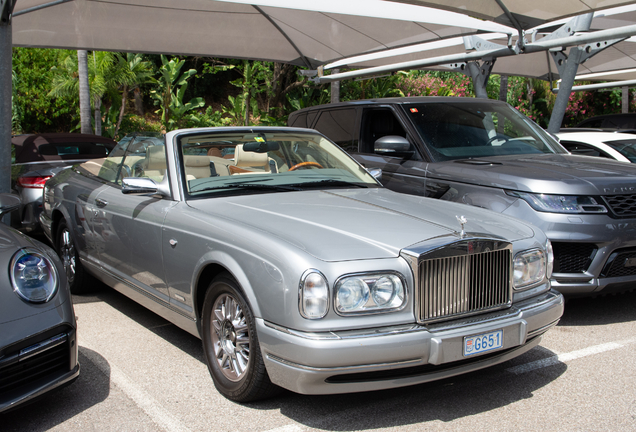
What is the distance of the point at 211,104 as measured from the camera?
1248 inches

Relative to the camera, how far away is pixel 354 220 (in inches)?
141

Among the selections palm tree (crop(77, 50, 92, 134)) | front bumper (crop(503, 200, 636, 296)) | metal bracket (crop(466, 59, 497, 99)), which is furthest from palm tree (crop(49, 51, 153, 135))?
front bumper (crop(503, 200, 636, 296))

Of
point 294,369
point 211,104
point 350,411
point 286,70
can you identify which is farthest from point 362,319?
point 211,104

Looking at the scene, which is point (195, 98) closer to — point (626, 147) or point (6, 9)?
point (6, 9)

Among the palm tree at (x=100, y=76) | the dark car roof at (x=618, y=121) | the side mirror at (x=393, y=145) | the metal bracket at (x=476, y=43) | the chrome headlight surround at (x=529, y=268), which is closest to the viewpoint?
the chrome headlight surround at (x=529, y=268)

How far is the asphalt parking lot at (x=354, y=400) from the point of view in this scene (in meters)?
3.24

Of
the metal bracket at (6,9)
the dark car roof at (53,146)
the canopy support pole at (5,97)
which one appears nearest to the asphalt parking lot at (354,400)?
the canopy support pole at (5,97)

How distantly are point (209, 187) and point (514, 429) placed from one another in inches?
96.9

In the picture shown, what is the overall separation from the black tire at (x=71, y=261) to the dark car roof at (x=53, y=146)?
253 cm

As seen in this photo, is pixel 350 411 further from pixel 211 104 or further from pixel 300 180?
pixel 211 104

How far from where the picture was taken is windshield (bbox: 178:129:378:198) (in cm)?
433

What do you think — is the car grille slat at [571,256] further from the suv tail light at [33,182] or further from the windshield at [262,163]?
the suv tail light at [33,182]

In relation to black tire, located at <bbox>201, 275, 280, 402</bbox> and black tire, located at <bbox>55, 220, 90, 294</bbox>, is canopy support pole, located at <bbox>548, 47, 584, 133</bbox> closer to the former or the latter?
Result: black tire, located at <bbox>55, 220, 90, 294</bbox>

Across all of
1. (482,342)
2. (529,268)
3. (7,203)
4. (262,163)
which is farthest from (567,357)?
(7,203)
